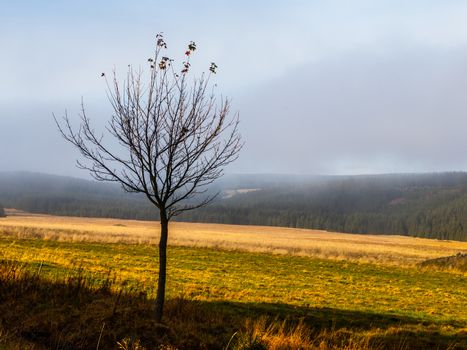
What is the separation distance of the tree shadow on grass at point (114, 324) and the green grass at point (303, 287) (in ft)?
1.24

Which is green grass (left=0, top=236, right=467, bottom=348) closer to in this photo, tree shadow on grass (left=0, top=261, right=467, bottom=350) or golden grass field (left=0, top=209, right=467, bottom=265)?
tree shadow on grass (left=0, top=261, right=467, bottom=350)

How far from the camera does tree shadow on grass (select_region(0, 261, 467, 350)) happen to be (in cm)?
1112

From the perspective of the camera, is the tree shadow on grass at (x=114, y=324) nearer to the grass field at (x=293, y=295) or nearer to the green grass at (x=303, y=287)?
the grass field at (x=293, y=295)

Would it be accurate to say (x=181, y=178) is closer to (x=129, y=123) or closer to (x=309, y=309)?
(x=129, y=123)

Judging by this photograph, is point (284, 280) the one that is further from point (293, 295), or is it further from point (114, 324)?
point (114, 324)

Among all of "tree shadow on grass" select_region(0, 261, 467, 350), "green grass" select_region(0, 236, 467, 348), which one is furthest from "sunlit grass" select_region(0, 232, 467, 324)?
"tree shadow on grass" select_region(0, 261, 467, 350)

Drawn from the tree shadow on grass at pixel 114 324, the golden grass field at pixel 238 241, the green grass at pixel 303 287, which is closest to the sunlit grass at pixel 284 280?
the green grass at pixel 303 287

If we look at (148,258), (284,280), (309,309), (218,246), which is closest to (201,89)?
(309,309)

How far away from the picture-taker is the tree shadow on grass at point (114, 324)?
11.1 m

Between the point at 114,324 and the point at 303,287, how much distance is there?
56.7 ft

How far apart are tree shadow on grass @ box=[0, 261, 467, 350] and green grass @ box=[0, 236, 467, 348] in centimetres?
38

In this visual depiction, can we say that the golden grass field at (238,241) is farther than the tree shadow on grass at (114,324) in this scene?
Yes

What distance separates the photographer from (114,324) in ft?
37.9

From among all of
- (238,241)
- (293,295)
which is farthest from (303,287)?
(238,241)
